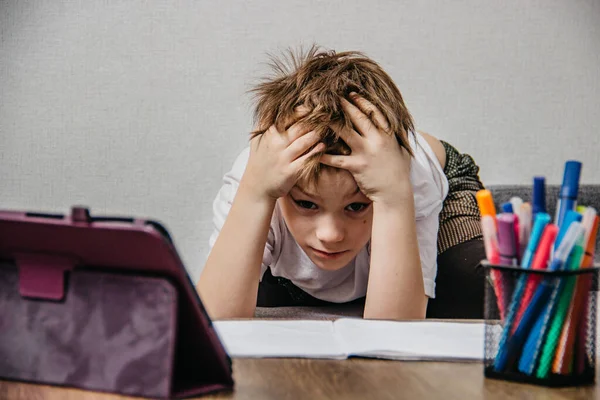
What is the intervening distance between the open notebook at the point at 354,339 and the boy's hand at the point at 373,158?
0.81ft

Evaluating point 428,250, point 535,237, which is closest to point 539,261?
point 535,237

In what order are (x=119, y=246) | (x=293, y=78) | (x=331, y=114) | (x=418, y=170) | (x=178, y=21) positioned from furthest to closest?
(x=178, y=21)
(x=418, y=170)
(x=293, y=78)
(x=331, y=114)
(x=119, y=246)

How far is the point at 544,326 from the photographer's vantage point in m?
0.53

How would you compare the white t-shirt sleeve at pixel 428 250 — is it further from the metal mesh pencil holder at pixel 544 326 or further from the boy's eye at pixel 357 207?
the metal mesh pencil holder at pixel 544 326

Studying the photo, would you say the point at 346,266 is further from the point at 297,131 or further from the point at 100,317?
the point at 100,317

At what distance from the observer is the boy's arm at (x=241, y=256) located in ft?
3.25

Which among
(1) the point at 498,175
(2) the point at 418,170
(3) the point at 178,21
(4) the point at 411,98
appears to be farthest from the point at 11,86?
(1) the point at 498,175

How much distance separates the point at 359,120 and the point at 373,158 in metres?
0.06

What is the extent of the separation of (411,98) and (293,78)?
0.89 m

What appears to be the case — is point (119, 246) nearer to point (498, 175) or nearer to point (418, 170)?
point (418, 170)

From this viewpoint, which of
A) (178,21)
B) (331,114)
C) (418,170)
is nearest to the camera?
(331,114)

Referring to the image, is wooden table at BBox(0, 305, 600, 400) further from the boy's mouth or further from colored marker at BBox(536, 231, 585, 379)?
the boy's mouth

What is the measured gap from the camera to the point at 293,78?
1.06m

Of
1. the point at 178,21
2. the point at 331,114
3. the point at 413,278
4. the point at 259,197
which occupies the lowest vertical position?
the point at 413,278
